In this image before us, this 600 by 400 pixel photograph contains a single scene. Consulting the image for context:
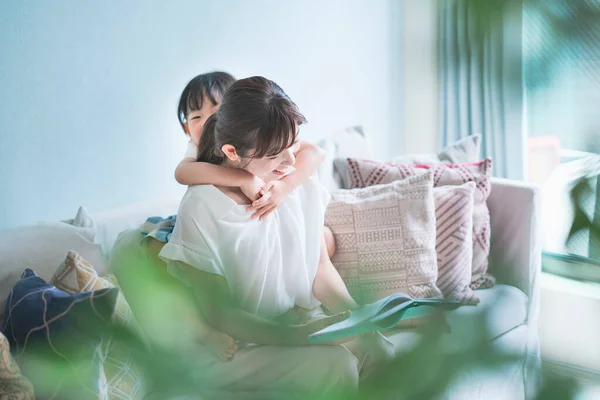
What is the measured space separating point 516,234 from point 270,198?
110cm

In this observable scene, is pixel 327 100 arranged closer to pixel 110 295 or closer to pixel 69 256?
pixel 69 256

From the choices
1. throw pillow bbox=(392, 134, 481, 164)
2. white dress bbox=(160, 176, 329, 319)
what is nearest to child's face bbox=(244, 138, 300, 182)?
white dress bbox=(160, 176, 329, 319)

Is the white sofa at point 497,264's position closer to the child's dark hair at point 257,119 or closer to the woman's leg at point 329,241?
the woman's leg at point 329,241

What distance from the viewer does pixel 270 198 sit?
5.69ft

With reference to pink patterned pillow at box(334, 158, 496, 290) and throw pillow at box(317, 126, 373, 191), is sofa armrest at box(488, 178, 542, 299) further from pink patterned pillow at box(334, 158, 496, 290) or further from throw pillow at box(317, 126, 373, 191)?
throw pillow at box(317, 126, 373, 191)

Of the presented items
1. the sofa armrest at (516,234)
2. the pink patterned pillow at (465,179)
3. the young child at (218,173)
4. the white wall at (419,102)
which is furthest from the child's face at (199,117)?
the white wall at (419,102)

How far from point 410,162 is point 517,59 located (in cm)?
240

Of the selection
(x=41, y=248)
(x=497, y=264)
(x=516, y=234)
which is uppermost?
(x=41, y=248)

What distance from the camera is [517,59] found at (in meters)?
0.23

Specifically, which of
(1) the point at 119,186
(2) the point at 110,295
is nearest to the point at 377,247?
(1) the point at 119,186

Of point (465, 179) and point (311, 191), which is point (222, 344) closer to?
point (311, 191)

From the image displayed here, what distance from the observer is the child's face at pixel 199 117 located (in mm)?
1921

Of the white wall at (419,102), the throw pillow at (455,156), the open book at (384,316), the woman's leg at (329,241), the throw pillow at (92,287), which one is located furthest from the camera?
the white wall at (419,102)

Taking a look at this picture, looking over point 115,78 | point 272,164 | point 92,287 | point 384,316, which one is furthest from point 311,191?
point 384,316
